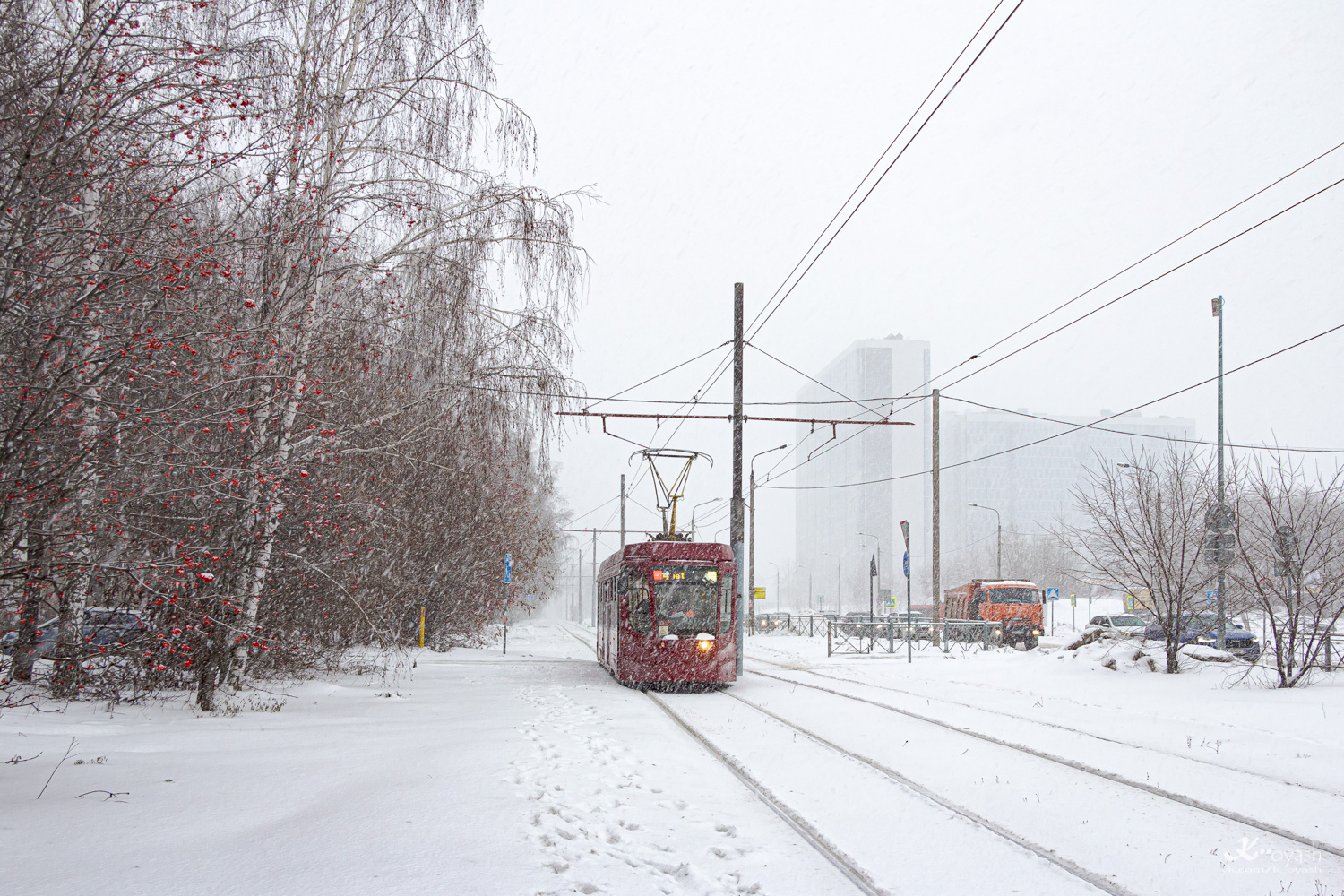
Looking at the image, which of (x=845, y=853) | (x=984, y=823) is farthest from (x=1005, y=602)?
(x=845, y=853)

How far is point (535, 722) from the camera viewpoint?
412 inches

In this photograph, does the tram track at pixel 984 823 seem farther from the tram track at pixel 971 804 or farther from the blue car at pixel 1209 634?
the blue car at pixel 1209 634

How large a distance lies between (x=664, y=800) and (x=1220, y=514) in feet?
42.0

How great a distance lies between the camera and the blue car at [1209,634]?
51.5 feet

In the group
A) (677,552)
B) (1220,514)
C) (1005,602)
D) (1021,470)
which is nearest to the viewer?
(1220,514)

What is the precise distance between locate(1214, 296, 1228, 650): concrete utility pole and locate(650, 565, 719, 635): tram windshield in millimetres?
8465

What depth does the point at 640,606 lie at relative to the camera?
51.0ft

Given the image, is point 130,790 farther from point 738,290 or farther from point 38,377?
point 738,290

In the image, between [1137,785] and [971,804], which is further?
[1137,785]

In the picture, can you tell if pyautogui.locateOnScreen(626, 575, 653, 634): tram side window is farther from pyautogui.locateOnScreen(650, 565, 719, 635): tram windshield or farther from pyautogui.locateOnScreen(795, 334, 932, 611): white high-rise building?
pyautogui.locateOnScreen(795, 334, 932, 611): white high-rise building

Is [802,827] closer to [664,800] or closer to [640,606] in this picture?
[664,800]

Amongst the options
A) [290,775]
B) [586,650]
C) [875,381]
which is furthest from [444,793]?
[875,381]

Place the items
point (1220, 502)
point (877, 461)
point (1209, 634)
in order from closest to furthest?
point (1220, 502) → point (1209, 634) → point (877, 461)

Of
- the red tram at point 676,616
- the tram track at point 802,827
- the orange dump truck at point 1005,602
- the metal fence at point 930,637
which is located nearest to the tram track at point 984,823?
the tram track at point 802,827
